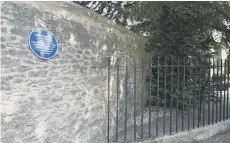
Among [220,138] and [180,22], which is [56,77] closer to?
[220,138]

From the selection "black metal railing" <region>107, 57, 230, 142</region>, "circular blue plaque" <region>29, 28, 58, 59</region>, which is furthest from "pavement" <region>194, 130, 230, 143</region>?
"circular blue plaque" <region>29, 28, 58, 59</region>

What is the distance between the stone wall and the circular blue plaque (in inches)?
3.0

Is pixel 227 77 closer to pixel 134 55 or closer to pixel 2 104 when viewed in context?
pixel 134 55

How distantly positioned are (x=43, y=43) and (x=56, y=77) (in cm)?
64

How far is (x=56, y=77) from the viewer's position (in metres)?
4.82

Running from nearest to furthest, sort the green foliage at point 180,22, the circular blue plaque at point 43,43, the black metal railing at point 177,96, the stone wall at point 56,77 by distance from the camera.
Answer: the stone wall at point 56,77
the circular blue plaque at point 43,43
the black metal railing at point 177,96
the green foliage at point 180,22

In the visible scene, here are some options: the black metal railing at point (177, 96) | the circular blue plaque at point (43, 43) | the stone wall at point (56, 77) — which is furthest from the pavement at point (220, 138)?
the circular blue plaque at point (43, 43)

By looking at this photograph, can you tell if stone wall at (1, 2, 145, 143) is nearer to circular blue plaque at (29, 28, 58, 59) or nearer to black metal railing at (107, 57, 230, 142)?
circular blue plaque at (29, 28, 58, 59)

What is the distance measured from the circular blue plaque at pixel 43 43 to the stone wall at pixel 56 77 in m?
0.08

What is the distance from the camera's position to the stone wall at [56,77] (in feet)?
13.0

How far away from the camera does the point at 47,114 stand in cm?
466

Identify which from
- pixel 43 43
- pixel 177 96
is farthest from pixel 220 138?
pixel 43 43

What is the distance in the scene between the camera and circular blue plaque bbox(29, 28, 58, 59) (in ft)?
14.1

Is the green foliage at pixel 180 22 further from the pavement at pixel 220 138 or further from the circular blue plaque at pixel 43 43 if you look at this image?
the circular blue plaque at pixel 43 43
